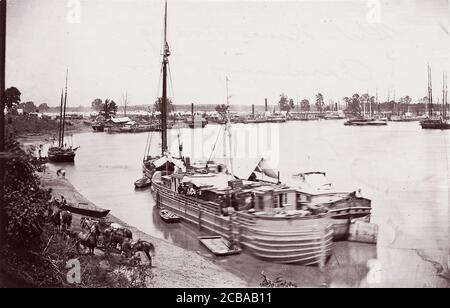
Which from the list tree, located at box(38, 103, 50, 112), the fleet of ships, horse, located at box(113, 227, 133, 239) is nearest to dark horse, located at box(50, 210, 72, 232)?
horse, located at box(113, 227, 133, 239)

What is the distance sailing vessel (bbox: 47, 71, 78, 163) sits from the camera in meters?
6.45

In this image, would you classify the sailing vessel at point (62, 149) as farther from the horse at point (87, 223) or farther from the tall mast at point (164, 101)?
the tall mast at point (164, 101)

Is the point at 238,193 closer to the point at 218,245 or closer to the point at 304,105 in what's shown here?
the point at 218,245

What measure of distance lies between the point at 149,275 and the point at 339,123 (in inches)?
135

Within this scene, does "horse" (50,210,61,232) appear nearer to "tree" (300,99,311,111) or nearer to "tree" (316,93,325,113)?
"tree" (300,99,311,111)

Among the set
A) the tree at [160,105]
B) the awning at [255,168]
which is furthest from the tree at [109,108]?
the awning at [255,168]

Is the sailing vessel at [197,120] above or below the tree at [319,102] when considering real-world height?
below

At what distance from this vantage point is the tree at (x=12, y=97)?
606 centimetres

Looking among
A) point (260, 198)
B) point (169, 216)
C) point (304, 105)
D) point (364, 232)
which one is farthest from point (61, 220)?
point (364, 232)

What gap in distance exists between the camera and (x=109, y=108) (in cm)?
669

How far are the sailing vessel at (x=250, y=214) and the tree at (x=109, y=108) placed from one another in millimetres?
775

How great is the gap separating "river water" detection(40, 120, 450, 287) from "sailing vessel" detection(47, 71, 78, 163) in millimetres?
177

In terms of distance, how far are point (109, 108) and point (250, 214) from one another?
2.48m
